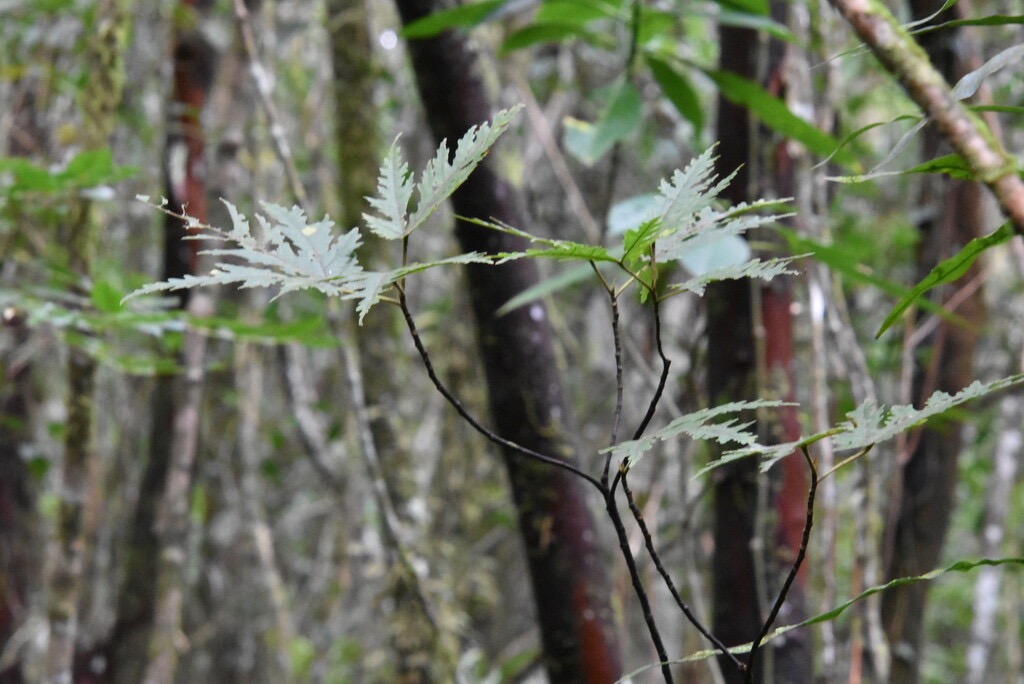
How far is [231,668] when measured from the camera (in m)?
3.31

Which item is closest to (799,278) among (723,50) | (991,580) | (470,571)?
(723,50)

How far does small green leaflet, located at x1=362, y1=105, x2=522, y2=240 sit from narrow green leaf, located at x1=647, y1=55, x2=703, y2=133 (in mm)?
849

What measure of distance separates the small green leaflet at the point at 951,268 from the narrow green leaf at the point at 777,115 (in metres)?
0.50

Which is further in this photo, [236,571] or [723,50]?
[236,571]

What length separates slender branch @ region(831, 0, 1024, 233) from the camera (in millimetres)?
352

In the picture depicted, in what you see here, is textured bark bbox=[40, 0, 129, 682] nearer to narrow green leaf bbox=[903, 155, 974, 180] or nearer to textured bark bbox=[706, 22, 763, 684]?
textured bark bbox=[706, 22, 763, 684]

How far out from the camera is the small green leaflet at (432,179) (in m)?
0.41

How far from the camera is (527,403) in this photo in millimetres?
1001

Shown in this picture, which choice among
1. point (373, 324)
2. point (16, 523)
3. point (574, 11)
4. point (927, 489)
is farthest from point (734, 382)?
point (16, 523)

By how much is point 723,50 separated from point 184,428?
4.23 feet

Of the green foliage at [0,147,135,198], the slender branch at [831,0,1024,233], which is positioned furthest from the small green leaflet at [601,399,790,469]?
the green foliage at [0,147,135,198]

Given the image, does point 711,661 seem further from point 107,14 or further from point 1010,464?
point 1010,464

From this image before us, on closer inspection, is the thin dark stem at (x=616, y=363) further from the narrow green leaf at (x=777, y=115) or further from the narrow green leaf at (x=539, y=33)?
the narrow green leaf at (x=539, y=33)

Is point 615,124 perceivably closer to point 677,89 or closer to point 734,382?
point 677,89
